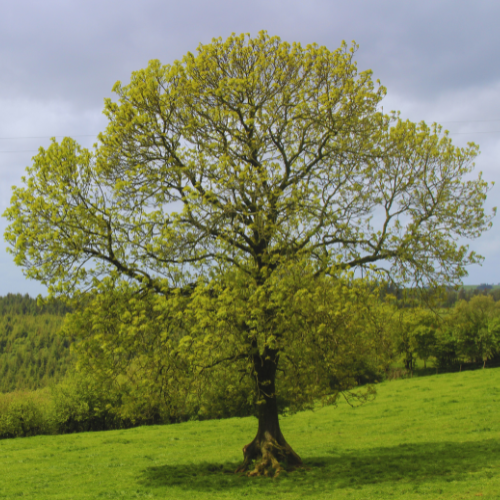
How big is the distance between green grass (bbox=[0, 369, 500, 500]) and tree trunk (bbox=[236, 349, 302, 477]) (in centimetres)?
62

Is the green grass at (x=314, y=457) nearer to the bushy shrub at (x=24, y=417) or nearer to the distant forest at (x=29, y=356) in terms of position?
the bushy shrub at (x=24, y=417)

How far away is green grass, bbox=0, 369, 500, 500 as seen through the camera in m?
13.0

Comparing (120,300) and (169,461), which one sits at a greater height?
(120,300)

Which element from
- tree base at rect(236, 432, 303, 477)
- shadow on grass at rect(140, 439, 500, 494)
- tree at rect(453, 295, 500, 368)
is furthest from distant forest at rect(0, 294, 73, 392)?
tree base at rect(236, 432, 303, 477)

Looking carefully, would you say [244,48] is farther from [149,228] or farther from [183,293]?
[183,293]

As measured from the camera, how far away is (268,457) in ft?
48.9

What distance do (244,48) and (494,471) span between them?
15901 mm

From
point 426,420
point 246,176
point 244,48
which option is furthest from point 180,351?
point 426,420

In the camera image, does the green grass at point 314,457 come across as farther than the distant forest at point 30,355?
No

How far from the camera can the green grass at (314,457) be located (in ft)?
42.5

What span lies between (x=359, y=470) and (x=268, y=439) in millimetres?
3323

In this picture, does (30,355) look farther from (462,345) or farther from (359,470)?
(359,470)

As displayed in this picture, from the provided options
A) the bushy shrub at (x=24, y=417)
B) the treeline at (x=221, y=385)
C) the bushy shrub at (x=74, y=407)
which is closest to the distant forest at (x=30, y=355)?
the treeline at (x=221, y=385)

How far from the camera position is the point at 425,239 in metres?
14.2
